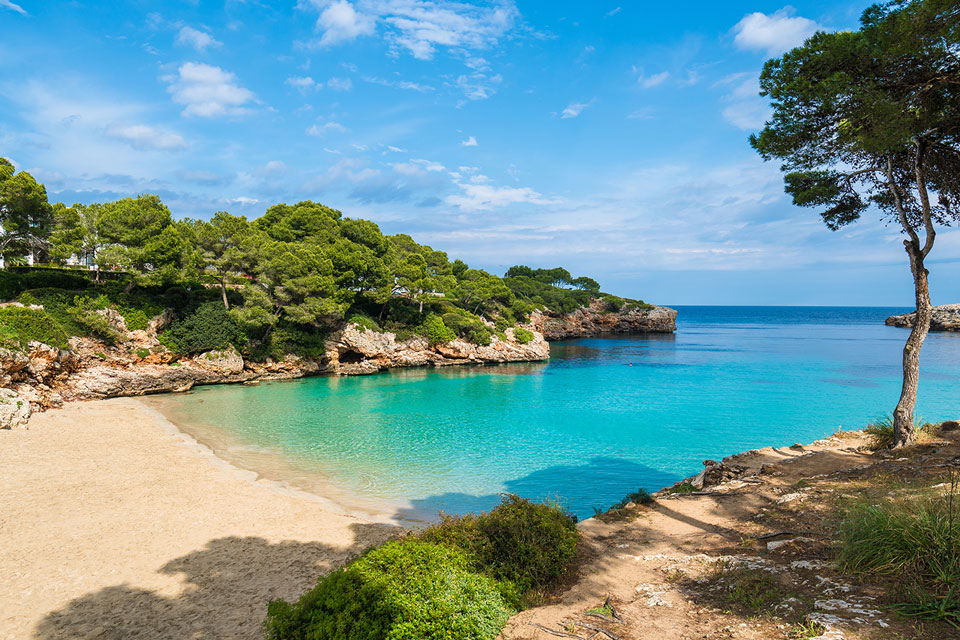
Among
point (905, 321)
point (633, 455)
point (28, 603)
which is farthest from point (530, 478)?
point (905, 321)

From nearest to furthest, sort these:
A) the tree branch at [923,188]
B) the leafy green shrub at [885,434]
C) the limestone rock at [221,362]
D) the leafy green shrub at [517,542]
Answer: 1. the leafy green shrub at [517,542]
2. the tree branch at [923,188]
3. the leafy green shrub at [885,434]
4. the limestone rock at [221,362]

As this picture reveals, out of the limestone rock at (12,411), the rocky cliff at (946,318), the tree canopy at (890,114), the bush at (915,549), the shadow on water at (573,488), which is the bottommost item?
the shadow on water at (573,488)

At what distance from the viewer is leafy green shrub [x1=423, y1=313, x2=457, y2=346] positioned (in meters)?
42.2

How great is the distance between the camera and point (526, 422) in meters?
22.6

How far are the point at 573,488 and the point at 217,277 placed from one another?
29.9 meters

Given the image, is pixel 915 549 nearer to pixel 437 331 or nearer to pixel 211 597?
pixel 211 597

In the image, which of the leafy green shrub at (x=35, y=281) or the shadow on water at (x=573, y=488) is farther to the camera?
the leafy green shrub at (x=35, y=281)

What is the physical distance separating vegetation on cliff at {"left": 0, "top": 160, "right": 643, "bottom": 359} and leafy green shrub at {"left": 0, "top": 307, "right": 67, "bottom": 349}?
112 millimetres

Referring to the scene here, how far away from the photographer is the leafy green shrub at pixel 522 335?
48938 mm

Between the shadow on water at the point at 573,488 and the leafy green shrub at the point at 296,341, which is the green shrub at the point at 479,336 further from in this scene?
the shadow on water at the point at 573,488

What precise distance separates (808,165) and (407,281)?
1381 inches

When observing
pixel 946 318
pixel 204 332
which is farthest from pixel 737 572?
pixel 946 318

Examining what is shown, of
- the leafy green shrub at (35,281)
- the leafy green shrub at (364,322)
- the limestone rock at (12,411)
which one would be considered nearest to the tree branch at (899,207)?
the limestone rock at (12,411)

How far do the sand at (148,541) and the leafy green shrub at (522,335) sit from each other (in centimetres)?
3645
